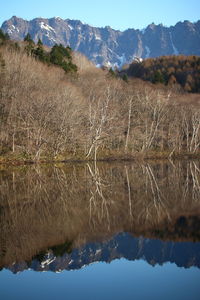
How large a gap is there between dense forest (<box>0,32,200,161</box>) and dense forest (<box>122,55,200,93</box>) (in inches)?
808

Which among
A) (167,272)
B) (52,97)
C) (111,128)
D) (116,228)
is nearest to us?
(167,272)

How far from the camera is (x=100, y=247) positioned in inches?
460

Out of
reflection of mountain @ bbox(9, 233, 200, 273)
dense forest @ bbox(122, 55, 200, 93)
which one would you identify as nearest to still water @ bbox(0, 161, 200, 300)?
reflection of mountain @ bbox(9, 233, 200, 273)

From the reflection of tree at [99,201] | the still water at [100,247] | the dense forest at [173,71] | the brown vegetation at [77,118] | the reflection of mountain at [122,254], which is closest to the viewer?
the still water at [100,247]

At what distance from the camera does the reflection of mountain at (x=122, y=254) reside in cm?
1037

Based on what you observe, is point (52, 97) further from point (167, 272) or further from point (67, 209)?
point (167, 272)

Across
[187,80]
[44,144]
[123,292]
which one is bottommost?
[44,144]

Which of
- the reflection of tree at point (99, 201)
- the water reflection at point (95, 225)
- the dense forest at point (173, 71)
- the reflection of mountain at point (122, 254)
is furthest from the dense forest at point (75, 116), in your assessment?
the reflection of mountain at point (122, 254)

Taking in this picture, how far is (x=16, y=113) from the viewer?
47000 millimetres

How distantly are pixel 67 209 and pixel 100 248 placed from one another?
594 cm

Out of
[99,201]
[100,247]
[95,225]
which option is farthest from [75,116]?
[100,247]

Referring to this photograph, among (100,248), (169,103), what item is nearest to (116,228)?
(100,248)

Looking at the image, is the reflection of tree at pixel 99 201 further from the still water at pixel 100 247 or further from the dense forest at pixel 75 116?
the dense forest at pixel 75 116

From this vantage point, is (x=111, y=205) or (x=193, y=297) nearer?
(x=193, y=297)
